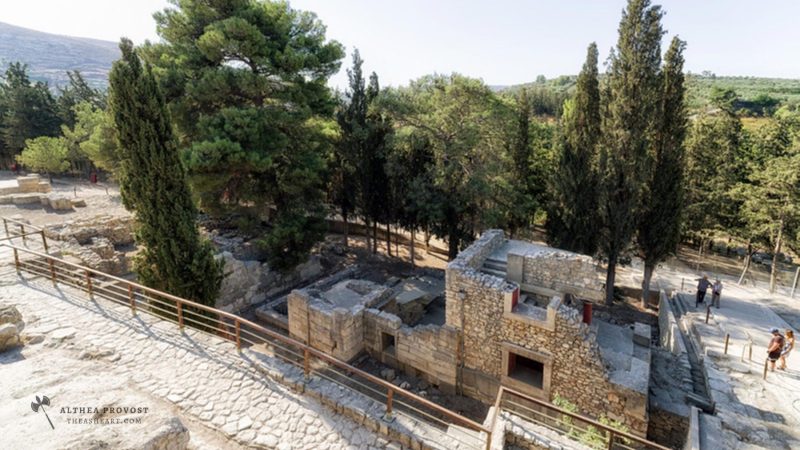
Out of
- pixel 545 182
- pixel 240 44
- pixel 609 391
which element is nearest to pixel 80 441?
pixel 609 391

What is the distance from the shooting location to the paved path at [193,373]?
222 inches

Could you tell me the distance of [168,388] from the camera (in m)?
6.26

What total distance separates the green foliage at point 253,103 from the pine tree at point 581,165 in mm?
10705

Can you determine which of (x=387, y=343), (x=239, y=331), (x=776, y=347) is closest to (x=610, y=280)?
(x=776, y=347)

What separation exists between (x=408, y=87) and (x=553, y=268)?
12399mm

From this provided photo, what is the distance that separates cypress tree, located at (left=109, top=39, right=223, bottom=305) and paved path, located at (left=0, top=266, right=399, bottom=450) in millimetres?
1745

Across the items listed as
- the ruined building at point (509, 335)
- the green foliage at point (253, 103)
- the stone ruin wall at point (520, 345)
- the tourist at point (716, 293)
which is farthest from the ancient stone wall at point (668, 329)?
the green foliage at point (253, 103)

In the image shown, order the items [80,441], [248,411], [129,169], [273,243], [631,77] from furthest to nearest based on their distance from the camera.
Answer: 1. [273,243]
2. [631,77]
3. [129,169]
4. [248,411]
5. [80,441]

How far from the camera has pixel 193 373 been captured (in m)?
6.64

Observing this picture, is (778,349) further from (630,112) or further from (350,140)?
(350,140)

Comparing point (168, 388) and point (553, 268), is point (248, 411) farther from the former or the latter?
point (553, 268)

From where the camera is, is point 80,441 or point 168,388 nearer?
point 80,441

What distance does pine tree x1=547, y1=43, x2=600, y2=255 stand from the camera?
54.3 ft

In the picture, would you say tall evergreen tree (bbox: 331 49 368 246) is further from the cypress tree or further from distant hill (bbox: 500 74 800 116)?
the cypress tree
